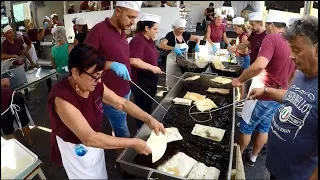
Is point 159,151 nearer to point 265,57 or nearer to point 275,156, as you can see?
point 275,156

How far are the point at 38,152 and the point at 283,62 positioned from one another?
10.2ft

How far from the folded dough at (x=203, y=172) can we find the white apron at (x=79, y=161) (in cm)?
65

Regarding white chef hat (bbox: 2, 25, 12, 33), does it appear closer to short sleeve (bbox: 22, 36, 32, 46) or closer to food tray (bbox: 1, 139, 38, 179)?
short sleeve (bbox: 22, 36, 32, 46)

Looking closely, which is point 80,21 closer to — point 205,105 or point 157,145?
point 205,105

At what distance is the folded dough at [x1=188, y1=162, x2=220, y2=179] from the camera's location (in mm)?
1493

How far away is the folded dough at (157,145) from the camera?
1.62 m

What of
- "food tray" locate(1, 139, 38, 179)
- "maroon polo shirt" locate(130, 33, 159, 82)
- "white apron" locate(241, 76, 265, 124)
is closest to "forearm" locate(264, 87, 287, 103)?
"white apron" locate(241, 76, 265, 124)

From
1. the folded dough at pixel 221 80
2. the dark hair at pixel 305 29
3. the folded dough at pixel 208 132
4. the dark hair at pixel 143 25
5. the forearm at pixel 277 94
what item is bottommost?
the folded dough at pixel 208 132

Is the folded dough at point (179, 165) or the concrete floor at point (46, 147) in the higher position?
the folded dough at point (179, 165)

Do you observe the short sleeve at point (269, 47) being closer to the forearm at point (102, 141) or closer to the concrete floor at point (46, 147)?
the concrete floor at point (46, 147)

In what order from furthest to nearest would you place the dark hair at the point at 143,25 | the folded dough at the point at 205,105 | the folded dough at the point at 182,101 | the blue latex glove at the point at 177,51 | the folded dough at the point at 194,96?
the blue latex glove at the point at 177,51 → the dark hair at the point at 143,25 → the folded dough at the point at 194,96 → the folded dough at the point at 182,101 → the folded dough at the point at 205,105

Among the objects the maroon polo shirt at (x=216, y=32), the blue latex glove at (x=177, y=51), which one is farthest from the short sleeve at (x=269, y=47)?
the maroon polo shirt at (x=216, y=32)

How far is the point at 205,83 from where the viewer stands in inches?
125

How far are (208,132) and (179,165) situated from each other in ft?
1.79
